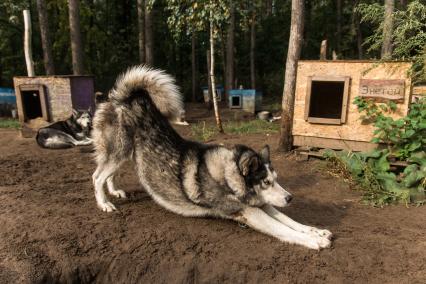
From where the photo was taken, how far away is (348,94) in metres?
5.36

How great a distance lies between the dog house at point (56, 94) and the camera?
7613 mm

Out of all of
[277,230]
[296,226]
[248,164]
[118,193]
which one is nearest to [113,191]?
[118,193]

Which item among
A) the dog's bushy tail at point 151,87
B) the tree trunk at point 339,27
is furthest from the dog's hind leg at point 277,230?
the tree trunk at point 339,27

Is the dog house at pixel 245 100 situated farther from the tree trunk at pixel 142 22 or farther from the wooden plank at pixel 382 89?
the wooden plank at pixel 382 89

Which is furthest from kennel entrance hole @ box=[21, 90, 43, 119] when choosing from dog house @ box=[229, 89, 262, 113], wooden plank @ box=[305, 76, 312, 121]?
wooden plank @ box=[305, 76, 312, 121]

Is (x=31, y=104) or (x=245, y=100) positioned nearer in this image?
(x=31, y=104)

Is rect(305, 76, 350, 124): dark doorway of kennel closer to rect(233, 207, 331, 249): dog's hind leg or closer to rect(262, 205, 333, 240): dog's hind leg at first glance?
rect(262, 205, 333, 240): dog's hind leg

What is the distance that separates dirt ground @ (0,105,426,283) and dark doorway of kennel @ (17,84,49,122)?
4.00m

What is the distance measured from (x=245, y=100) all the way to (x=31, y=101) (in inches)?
283

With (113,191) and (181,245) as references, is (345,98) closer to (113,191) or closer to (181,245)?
(181,245)

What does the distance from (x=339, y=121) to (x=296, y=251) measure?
3.17m

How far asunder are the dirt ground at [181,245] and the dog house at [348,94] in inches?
60.6

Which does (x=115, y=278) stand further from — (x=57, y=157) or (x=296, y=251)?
(x=57, y=157)

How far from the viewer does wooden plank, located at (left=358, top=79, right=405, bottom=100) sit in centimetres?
493
